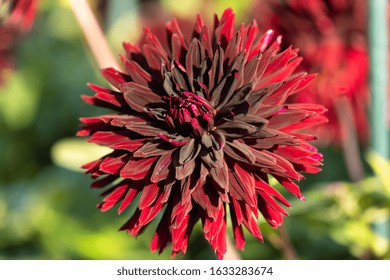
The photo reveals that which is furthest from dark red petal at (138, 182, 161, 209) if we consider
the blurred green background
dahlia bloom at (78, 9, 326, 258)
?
the blurred green background

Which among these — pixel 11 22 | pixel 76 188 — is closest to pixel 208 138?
pixel 11 22

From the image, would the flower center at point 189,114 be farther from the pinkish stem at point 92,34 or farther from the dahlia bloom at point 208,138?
the pinkish stem at point 92,34

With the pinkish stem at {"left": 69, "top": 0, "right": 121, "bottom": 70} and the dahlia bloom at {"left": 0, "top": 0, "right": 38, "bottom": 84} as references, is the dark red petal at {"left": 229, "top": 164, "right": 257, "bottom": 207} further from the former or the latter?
the dahlia bloom at {"left": 0, "top": 0, "right": 38, "bottom": 84}

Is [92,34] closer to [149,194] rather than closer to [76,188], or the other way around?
[149,194]
